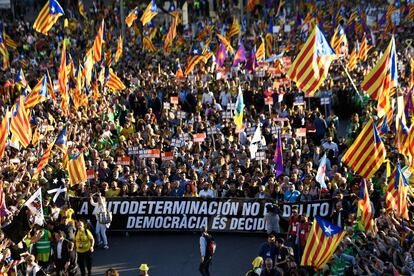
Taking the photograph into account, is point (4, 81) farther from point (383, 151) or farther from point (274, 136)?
point (383, 151)

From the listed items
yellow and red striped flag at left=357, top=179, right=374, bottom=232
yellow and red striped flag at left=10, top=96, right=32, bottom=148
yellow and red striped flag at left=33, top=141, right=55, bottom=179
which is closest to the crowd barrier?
yellow and red striped flag at left=33, top=141, right=55, bottom=179

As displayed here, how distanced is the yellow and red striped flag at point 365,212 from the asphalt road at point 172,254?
279 centimetres

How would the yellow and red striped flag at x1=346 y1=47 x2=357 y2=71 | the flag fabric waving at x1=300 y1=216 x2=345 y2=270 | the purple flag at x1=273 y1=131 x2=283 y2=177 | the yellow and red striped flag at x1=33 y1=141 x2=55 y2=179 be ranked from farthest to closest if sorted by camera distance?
the yellow and red striped flag at x1=346 y1=47 x2=357 y2=71
the purple flag at x1=273 y1=131 x2=283 y2=177
the yellow and red striped flag at x1=33 y1=141 x2=55 y2=179
the flag fabric waving at x1=300 y1=216 x2=345 y2=270

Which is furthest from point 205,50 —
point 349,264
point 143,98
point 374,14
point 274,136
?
point 349,264

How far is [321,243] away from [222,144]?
30.7 ft

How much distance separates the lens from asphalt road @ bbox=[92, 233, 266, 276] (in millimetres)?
22547

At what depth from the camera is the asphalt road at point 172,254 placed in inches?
888

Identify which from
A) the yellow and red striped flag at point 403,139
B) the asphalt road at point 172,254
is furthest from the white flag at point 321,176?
the asphalt road at point 172,254

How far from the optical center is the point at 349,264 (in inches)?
734

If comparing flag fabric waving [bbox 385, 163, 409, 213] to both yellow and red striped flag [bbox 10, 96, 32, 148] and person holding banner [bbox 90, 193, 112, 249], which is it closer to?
person holding banner [bbox 90, 193, 112, 249]

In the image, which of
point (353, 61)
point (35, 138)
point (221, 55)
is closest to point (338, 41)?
point (353, 61)

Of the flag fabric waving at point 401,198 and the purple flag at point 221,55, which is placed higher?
the purple flag at point 221,55

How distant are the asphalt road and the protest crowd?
531 mm

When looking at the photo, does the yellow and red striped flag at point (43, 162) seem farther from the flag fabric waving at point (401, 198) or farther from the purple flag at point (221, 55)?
the purple flag at point (221, 55)
